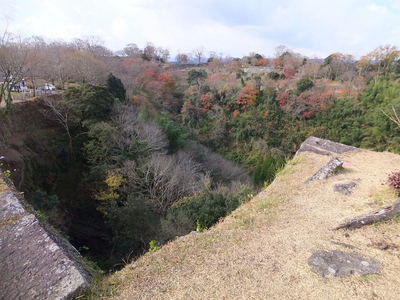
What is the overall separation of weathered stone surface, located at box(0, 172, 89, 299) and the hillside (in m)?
0.46

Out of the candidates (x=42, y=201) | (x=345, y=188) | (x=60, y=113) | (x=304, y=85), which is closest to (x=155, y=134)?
(x=60, y=113)

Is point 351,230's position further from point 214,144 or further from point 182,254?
point 214,144

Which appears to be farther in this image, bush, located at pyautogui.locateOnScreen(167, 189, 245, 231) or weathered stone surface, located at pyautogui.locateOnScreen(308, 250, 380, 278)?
bush, located at pyautogui.locateOnScreen(167, 189, 245, 231)

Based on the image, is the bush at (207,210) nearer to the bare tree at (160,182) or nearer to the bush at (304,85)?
the bare tree at (160,182)

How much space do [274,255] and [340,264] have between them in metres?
0.88

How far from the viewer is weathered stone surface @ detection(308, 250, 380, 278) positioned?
3.10 metres

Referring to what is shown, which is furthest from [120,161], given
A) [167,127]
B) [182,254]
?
[182,254]

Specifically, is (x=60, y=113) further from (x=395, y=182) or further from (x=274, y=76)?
(x=274, y=76)

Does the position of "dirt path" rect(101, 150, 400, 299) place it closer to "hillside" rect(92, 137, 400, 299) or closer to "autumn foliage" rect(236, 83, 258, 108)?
"hillside" rect(92, 137, 400, 299)

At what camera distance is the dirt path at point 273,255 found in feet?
9.62

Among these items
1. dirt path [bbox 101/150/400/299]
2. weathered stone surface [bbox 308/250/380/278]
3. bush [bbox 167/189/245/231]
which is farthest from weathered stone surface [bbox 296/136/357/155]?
weathered stone surface [bbox 308/250/380/278]

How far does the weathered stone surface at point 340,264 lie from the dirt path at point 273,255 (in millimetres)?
82

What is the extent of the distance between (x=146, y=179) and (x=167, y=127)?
16.8 feet

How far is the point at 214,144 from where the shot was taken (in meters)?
19.5
